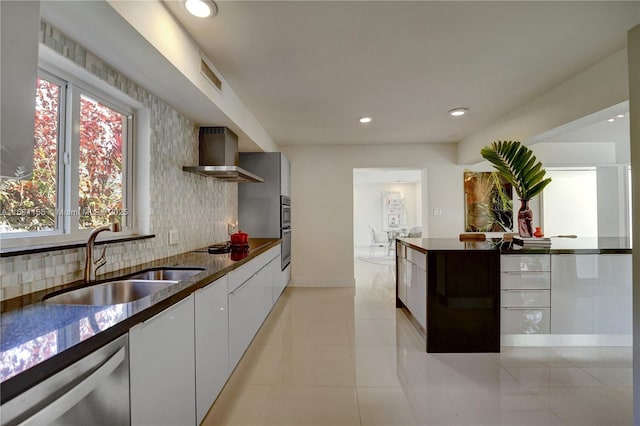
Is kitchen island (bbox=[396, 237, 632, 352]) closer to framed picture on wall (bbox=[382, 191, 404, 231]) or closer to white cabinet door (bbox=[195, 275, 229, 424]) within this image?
white cabinet door (bbox=[195, 275, 229, 424])

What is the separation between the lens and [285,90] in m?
2.87

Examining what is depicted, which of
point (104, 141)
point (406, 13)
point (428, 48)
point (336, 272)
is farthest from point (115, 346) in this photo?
point (336, 272)

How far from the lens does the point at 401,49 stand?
2160mm

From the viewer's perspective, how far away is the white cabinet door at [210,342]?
1542 mm

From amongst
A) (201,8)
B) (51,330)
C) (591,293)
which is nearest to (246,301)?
(51,330)

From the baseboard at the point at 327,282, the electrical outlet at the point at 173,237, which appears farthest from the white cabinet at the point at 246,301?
the baseboard at the point at 327,282

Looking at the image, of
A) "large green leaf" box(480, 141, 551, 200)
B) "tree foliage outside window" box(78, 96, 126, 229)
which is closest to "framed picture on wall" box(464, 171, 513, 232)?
"large green leaf" box(480, 141, 551, 200)

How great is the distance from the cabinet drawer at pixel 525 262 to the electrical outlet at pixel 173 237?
2.84 metres

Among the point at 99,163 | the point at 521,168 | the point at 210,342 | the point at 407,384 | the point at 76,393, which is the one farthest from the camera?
the point at 521,168

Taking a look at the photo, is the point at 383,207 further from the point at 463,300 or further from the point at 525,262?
the point at 463,300

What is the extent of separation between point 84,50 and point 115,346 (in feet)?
5.28

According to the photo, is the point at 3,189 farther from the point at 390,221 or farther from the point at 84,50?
the point at 390,221

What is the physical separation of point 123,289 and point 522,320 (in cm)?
309

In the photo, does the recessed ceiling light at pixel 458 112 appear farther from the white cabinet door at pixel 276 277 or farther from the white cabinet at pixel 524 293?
the white cabinet door at pixel 276 277
